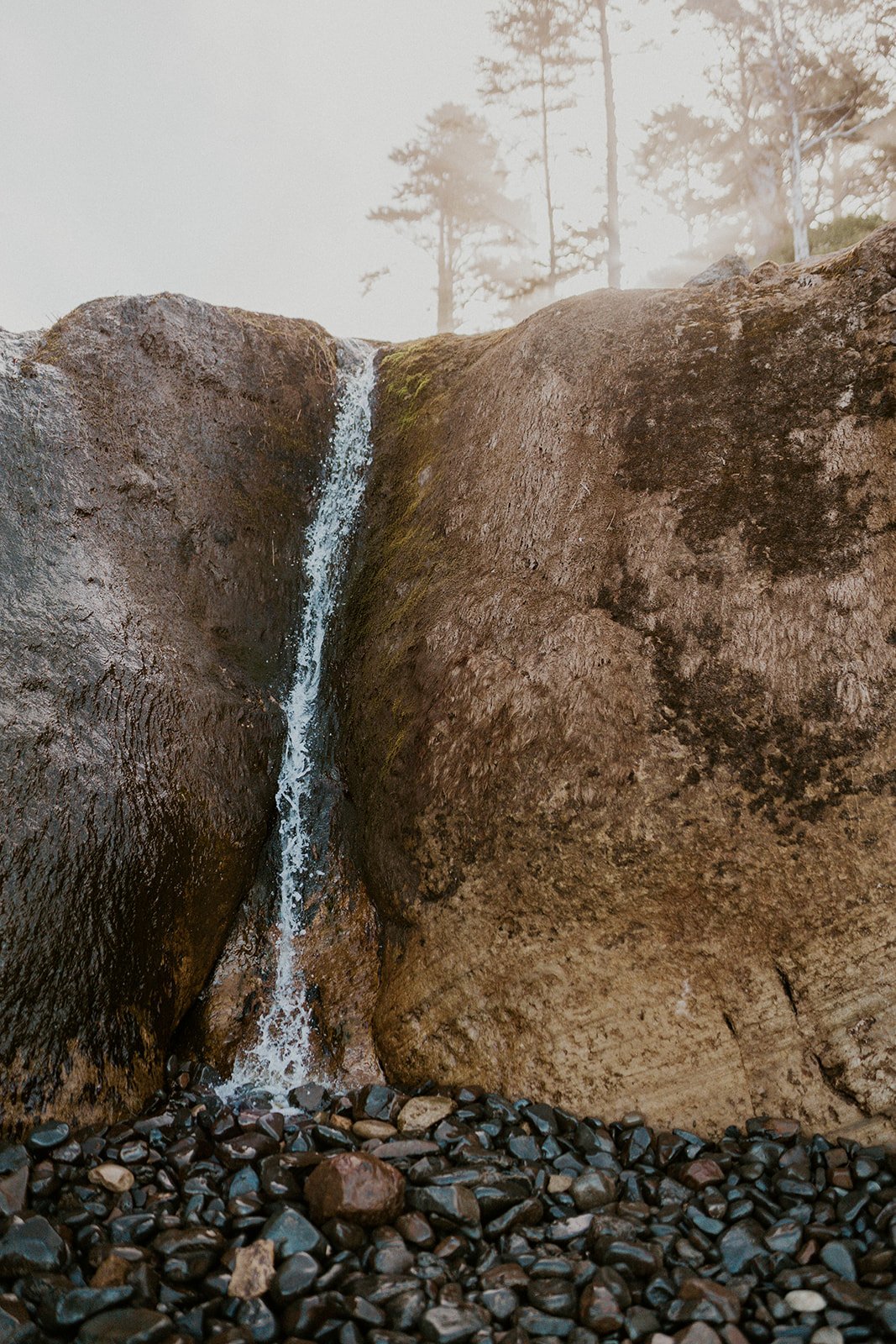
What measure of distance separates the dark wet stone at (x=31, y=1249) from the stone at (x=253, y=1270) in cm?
80

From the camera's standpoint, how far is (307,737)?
7.82m

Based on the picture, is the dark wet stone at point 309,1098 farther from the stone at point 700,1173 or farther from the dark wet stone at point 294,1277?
the stone at point 700,1173

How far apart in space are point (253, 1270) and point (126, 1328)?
1.98ft

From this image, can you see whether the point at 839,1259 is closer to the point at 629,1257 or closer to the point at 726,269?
the point at 629,1257

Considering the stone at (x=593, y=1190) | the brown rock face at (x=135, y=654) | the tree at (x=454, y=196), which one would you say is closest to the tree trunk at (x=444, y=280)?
the tree at (x=454, y=196)

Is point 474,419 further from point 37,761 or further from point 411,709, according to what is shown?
point 37,761

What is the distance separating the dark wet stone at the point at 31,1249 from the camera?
3.84m

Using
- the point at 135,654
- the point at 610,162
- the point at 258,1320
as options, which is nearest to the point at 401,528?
the point at 135,654

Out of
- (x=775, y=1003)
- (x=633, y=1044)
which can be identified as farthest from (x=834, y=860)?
(x=633, y=1044)

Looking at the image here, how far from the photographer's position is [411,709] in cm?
700

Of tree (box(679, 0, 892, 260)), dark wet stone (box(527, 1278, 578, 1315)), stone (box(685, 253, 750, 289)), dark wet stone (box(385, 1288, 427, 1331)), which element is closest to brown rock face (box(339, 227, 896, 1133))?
dark wet stone (box(527, 1278, 578, 1315))

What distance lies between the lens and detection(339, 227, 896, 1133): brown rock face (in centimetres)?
525

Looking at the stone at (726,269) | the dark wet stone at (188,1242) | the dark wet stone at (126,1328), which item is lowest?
the dark wet stone at (126,1328)

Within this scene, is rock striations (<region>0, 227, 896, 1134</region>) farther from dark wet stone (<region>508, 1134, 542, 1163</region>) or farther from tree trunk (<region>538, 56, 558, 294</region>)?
tree trunk (<region>538, 56, 558, 294</region>)
